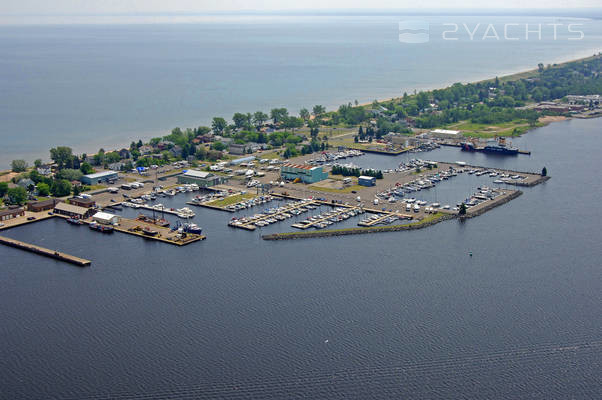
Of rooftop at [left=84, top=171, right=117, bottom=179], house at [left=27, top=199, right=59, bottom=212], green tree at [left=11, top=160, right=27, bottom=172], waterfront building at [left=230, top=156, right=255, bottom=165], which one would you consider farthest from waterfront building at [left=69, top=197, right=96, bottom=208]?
waterfront building at [left=230, top=156, right=255, bottom=165]

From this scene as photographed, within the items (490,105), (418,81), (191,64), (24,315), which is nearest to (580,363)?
(24,315)

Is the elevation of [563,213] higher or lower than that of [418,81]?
lower

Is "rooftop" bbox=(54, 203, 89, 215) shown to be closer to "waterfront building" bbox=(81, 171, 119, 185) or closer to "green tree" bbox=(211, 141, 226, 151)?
"waterfront building" bbox=(81, 171, 119, 185)

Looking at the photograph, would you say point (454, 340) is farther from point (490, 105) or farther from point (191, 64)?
point (191, 64)

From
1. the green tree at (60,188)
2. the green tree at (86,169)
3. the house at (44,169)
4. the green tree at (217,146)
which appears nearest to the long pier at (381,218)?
the green tree at (60,188)

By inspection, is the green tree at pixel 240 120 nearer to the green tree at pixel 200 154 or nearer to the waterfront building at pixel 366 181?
the green tree at pixel 200 154

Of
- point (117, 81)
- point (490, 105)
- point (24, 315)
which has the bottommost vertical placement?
point (24, 315)
